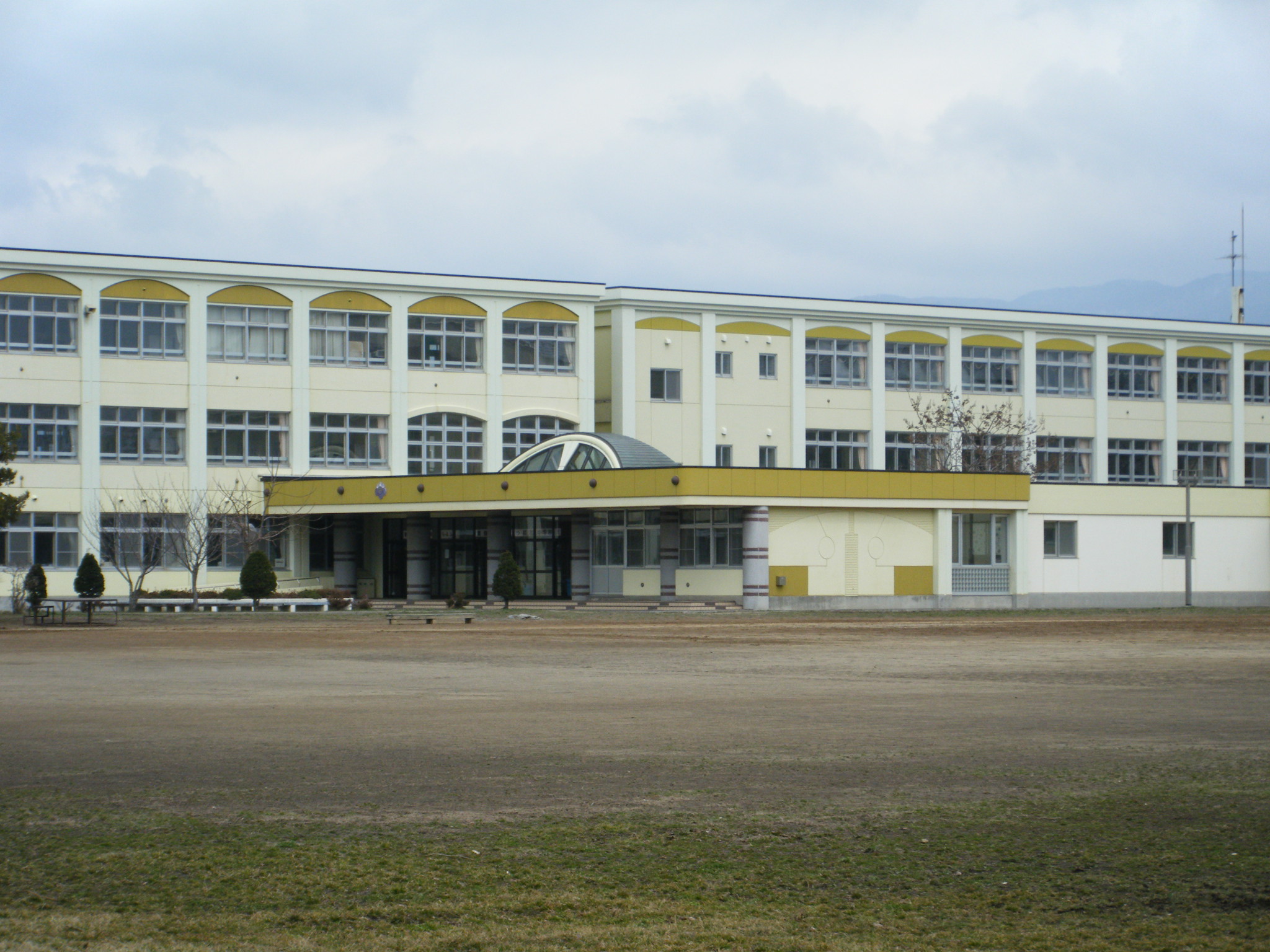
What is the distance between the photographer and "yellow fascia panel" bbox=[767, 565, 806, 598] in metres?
47.6

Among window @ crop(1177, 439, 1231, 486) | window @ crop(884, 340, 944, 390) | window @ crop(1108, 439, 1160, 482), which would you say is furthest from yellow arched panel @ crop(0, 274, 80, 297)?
window @ crop(1177, 439, 1231, 486)

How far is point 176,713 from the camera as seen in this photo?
51.8 ft

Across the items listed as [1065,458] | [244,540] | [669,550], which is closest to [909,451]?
[1065,458]

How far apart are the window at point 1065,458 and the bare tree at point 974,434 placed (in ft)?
3.10

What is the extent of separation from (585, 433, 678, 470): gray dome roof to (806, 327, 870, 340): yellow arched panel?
14759mm

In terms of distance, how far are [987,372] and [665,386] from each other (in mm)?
16756

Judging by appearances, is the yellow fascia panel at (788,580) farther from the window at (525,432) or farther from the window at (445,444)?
the window at (445,444)

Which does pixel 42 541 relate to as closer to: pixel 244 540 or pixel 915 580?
pixel 244 540

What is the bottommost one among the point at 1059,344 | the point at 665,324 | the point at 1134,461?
the point at 1134,461

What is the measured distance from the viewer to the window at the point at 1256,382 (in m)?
73.1

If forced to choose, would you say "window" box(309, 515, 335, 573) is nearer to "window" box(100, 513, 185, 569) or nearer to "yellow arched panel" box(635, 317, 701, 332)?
"window" box(100, 513, 185, 569)

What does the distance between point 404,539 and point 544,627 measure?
916 inches

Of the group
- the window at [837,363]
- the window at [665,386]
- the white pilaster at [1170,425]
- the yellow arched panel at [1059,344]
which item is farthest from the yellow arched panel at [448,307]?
the white pilaster at [1170,425]

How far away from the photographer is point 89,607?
39031 millimetres
